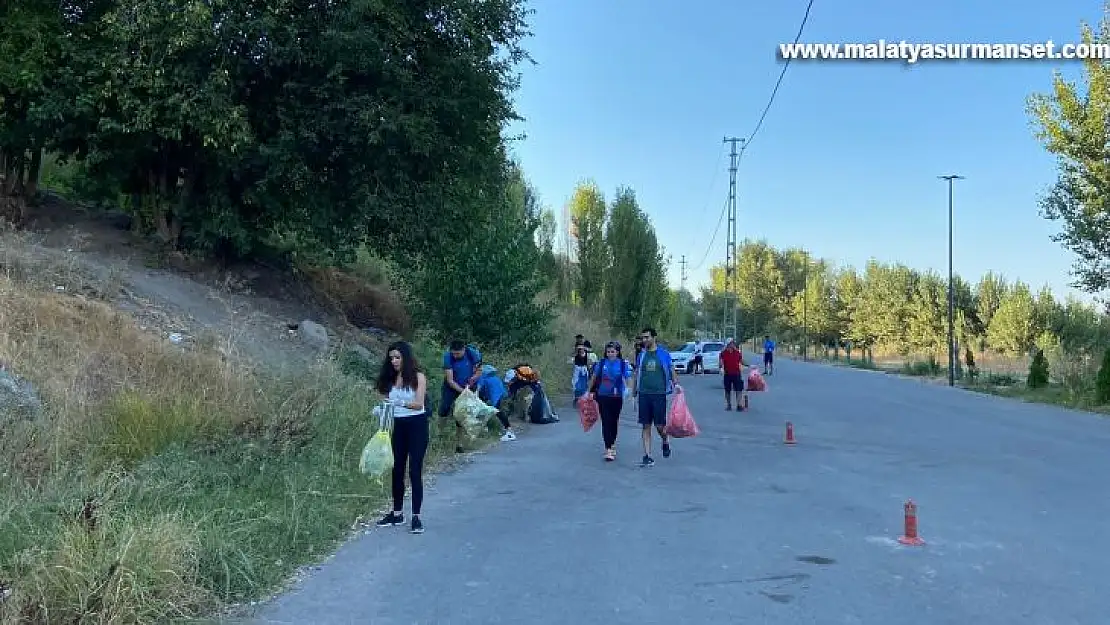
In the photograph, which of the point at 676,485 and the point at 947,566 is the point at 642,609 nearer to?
the point at 947,566

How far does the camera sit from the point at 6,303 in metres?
9.75

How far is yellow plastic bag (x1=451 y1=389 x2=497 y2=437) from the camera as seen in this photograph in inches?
467

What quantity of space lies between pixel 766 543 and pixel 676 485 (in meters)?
2.87

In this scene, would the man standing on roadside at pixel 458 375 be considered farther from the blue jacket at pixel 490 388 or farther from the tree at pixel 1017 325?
the tree at pixel 1017 325

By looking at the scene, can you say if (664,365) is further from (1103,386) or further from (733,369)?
(1103,386)

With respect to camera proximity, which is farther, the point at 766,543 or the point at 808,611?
the point at 766,543

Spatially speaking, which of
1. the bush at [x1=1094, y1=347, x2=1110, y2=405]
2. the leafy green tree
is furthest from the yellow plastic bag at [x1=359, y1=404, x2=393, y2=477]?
the bush at [x1=1094, y1=347, x2=1110, y2=405]

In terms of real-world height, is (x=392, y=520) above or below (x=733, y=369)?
below

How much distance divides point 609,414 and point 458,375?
231 centimetres

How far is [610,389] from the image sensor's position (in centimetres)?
1188

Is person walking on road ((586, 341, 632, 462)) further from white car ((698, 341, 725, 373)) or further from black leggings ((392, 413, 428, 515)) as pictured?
white car ((698, 341, 725, 373))

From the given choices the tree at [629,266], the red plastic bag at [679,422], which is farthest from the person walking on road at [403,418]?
the tree at [629,266]

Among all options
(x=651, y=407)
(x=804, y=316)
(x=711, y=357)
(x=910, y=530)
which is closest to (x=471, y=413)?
(x=651, y=407)

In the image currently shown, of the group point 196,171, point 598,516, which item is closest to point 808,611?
point 598,516
